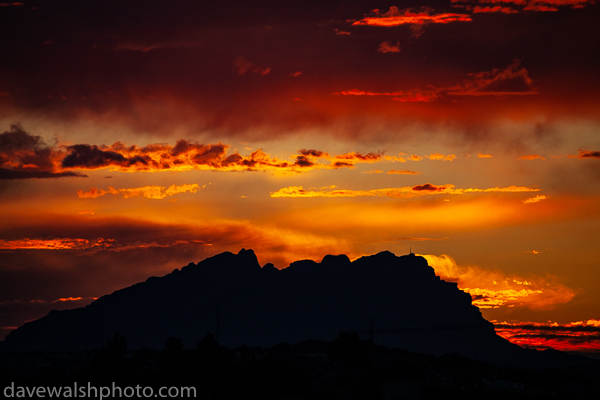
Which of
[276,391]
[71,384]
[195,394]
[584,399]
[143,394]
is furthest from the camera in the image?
[584,399]

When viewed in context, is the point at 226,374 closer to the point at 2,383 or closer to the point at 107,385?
the point at 107,385

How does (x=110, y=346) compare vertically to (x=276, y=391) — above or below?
above

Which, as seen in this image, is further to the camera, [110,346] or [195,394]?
[110,346]

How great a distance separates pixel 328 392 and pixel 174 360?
136ft

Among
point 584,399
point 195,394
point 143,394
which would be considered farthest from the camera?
point 584,399

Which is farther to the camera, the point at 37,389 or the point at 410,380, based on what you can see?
the point at 410,380

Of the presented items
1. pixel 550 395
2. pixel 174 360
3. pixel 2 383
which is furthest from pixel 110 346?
pixel 550 395

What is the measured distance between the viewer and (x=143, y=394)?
13500 cm

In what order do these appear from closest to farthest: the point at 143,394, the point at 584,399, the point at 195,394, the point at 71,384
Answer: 1. the point at 143,394
2. the point at 195,394
3. the point at 71,384
4. the point at 584,399

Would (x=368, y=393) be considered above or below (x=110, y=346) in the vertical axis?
below

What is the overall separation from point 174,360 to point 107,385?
2736 centimetres

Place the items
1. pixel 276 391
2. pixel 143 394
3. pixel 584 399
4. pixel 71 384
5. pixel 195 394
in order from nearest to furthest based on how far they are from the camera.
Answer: pixel 143 394, pixel 195 394, pixel 71 384, pixel 276 391, pixel 584 399

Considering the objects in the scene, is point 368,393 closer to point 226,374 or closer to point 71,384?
point 226,374

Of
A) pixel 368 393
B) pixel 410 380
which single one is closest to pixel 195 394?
pixel 368 393
